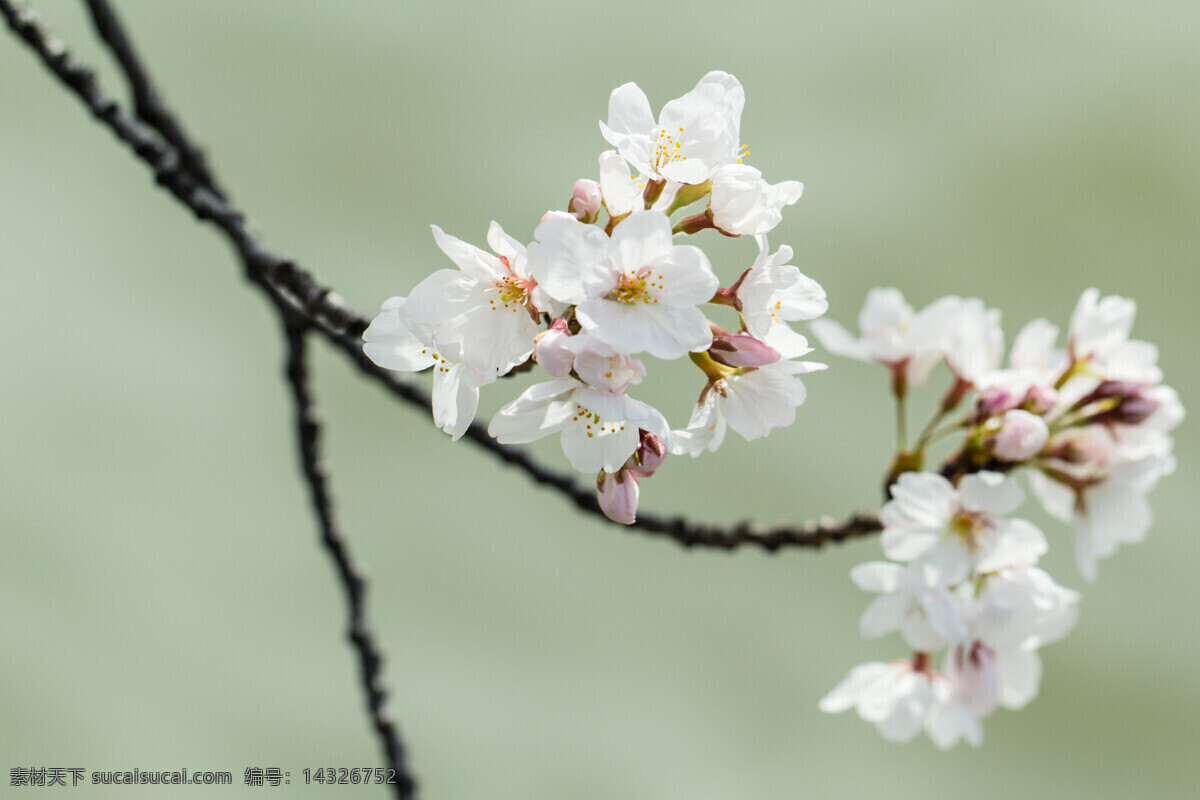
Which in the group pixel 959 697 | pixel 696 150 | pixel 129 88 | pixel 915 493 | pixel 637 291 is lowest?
pixel 959 697

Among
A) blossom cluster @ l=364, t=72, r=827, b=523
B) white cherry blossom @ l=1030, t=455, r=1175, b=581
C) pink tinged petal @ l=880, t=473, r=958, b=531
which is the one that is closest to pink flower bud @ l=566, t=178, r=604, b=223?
blossom cluster @ l=364, t=72, r=827, b=523

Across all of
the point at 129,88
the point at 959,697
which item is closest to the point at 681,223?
the point at 959,697

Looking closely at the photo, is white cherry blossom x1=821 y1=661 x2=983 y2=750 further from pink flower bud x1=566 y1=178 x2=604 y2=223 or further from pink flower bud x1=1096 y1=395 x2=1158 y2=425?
pink flower bud x1=566 y1=178 x2=604 y2=223

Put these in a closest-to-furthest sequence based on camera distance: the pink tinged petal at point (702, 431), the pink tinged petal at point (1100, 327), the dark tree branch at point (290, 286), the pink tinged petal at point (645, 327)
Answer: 1. the pink tinged petal at point (645, 327)
2. the pink tinged petal at point (702, 431)
3. the dark tree branch at point (290, 286)
4. the pink tinged petal at point (1100, 327)

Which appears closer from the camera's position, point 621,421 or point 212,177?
point 621,421

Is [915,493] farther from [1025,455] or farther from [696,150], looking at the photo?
[696,150]

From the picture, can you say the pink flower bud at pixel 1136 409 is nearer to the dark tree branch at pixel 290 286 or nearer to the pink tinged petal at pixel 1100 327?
the pink tinged petal at pixel 1100 327

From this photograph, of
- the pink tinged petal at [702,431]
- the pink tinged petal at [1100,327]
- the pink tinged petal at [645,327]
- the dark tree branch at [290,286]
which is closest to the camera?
the pink tinged petal at [645,327]

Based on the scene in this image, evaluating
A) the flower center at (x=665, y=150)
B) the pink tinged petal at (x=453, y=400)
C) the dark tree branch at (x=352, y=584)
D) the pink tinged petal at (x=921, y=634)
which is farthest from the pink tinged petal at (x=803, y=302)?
the dark tree branch at (x=352, y=584)
